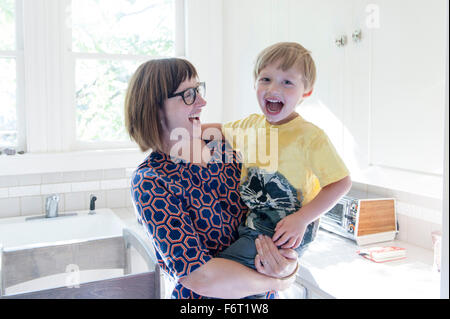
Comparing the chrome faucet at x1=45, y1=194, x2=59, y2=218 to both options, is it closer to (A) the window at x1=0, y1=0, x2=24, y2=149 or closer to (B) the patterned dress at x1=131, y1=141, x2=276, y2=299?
(A) the window at x1=0, y1=0, x2=24, y2=149

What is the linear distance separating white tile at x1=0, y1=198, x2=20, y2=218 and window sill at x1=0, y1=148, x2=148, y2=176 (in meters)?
0.18

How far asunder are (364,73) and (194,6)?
5.21 ft

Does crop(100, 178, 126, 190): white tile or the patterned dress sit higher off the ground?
the patterned dress

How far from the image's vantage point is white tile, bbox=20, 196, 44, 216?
259cm

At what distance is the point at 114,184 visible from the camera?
284 cm

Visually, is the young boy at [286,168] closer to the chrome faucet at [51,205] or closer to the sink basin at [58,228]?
the sink basin at [58,228]

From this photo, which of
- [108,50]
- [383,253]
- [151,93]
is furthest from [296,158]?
[108,50]

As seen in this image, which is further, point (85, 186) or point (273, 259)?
point (85, 186)

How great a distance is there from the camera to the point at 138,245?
5.66 ft

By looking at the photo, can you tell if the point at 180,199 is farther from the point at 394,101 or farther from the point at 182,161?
the point at 394,101

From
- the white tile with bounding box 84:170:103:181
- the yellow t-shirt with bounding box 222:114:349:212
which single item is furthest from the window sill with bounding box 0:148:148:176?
the yellow t-shirt with bounding box 222:114:349:212

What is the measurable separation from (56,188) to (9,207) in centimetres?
→ 28

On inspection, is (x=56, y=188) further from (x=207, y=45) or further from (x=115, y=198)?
(x=207, y=45)

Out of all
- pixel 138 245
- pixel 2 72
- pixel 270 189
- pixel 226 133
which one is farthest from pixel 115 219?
pixel 270 189
